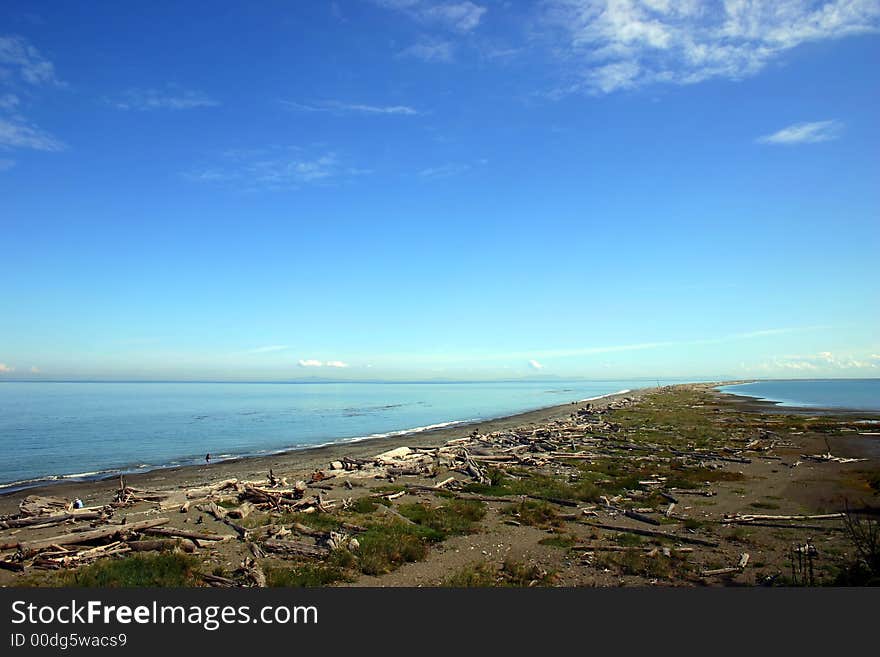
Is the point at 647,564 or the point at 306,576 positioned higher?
the point at 306,576

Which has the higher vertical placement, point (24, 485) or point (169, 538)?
point (169, 538)

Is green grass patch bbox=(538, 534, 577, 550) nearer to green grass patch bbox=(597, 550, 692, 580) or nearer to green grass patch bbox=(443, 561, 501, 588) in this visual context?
green grass patch bbox=(597, 550, 692, 580)

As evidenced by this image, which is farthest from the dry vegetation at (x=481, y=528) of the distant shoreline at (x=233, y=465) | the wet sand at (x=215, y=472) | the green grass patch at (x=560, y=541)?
the distant shoreline at (x=233, y=465)

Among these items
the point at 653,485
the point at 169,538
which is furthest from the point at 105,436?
the point at 653,485

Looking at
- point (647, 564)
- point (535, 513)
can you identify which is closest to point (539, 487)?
point (535, 513)

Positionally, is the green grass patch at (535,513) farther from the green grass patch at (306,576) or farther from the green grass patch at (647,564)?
the green grass patch at (306,576)

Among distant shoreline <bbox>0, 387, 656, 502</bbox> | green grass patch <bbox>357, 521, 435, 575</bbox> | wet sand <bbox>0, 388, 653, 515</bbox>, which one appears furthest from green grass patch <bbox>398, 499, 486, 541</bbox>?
distant shoreline <bbox>0, 387, 656, 502</bbox>

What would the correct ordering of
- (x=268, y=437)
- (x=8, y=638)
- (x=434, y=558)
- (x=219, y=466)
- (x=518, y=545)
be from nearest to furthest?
(x=8, y=638) → (x=434, y=558) → (x=518, y=545) → (x=219, y=466) → (x=268, y=437)

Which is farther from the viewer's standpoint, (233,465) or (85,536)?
(233,465)

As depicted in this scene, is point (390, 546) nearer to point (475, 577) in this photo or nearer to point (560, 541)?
point (475, 577)

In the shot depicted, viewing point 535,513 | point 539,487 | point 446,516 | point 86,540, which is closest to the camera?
point 86,540

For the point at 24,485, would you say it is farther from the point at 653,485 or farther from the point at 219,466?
the point at 653,485
